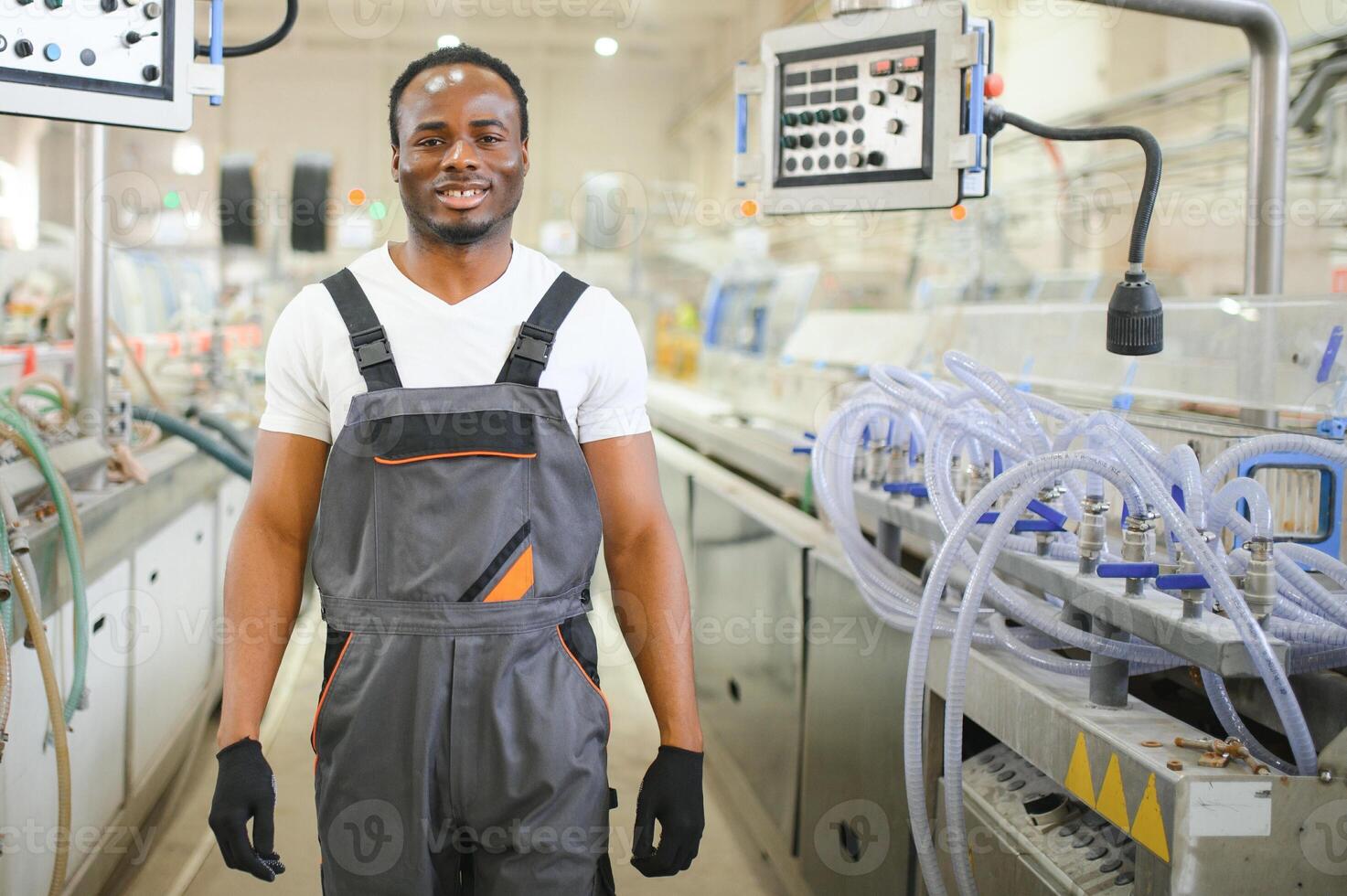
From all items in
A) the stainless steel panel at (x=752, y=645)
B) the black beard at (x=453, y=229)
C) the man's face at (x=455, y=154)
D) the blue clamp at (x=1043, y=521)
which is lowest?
the stainless steel panel at (x=752, y=645)

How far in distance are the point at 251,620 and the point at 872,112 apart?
131cm

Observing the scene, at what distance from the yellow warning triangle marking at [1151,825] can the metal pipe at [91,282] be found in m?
2.32

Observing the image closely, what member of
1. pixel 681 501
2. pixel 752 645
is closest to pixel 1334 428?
pixel 752 645

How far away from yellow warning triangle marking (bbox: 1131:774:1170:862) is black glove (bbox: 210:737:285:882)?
898 mm

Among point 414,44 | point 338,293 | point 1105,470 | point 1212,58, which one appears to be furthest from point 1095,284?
point 414,44

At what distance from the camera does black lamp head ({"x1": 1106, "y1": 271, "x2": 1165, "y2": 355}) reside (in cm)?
145

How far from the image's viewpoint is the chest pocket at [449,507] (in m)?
1.15

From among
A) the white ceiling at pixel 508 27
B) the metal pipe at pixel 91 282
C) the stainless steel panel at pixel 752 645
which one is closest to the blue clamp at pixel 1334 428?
the stainless steel panel at pixel 752 645

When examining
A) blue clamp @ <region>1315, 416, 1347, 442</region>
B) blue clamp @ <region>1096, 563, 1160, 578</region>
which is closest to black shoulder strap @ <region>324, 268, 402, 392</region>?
blue clamp @ <region>1096, 563, 1160, 578</region>

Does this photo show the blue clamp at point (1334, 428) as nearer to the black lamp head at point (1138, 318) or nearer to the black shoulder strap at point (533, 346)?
the black lamp head at point (1138, 318)

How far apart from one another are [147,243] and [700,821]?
7.83 m

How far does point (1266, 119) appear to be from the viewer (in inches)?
70.6

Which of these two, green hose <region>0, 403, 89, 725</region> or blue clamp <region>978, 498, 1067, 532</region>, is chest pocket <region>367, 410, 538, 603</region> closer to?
blue clamp <region>978, 498, 1067, 532</region>

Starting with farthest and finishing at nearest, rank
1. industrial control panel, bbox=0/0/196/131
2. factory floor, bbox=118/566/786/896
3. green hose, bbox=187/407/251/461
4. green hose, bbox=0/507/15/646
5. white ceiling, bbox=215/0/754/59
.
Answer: white ceiling, bbox=215/0/754/59, green hose, bbox=187/407/251/461, factory floor, bbox=118/566/786/896, green hose, bbox=0/507/15/646, industrial control panel, bbox=0/0/196/131
